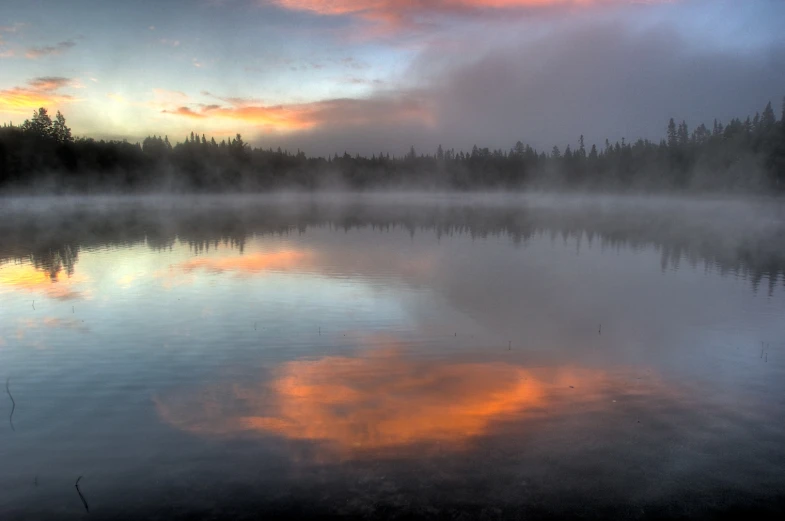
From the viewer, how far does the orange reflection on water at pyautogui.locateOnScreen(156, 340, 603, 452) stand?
290 inches

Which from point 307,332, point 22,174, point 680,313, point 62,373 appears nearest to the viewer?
point 62,373

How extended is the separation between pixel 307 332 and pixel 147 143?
137947mm

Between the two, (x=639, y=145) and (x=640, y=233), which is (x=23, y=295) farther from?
(x=639, y=145)

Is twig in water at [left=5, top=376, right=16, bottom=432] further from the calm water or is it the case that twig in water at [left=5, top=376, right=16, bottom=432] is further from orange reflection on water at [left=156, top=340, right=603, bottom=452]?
orange reflection on water at [left=156, top=340, right=603, bottom=452]

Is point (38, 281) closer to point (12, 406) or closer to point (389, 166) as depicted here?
point (12, 406)

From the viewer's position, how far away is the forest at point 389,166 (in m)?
85.4

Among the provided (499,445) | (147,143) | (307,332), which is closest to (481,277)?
(307,332)

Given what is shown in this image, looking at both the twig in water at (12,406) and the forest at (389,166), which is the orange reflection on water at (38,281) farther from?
the forest at (389,166)

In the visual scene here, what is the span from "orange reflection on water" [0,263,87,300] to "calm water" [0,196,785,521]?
7.4 inches

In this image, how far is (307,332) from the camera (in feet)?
40.5

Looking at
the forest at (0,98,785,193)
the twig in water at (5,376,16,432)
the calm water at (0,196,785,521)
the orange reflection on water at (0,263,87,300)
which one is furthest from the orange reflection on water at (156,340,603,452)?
the forest at (0,98,785,193)

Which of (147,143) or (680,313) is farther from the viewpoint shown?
(147,143)

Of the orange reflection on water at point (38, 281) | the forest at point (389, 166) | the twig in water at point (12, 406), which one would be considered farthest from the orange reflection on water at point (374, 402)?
the forest at point (389, 166)

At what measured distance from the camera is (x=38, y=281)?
61.3 ft
